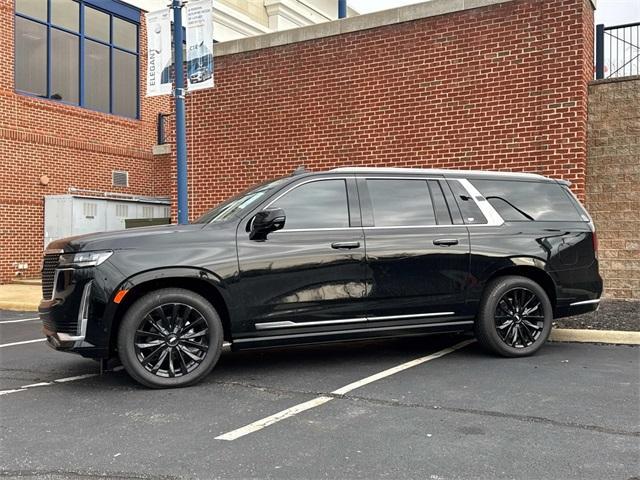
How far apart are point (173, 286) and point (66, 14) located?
1450 centimetres

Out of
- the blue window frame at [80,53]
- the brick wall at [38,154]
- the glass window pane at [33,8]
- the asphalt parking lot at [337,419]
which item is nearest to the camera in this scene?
the asphalt parking lot at [337,419]

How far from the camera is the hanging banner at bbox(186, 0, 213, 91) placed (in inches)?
392

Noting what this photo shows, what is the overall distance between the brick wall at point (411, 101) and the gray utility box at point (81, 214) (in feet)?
15.7

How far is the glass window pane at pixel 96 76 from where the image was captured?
684 inches

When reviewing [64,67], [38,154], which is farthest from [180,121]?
[64,67]

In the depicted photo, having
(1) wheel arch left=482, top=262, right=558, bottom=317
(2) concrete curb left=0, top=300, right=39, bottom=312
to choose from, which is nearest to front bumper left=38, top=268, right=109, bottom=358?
(1) wheel arch left=482, top=262, right=558, bottom=317

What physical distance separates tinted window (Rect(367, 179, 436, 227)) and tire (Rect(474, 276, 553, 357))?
0.98 meters

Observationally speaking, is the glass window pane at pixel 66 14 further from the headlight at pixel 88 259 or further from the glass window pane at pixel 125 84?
the headlight at pixel 88 259

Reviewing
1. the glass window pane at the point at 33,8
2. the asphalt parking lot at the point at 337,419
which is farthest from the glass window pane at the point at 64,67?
the asphalt parking lot at the point at 337,419

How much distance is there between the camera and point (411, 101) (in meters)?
10.4

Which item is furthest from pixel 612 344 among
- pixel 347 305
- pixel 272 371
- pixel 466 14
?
pixel 466 14

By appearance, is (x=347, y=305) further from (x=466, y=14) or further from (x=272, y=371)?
(x=466, y=14)

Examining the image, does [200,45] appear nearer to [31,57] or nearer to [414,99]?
[414,99]

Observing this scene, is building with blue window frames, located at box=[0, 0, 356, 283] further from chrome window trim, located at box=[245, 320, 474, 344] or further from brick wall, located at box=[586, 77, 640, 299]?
chrome window trim, located at box=[245, 320, 474, 344]
